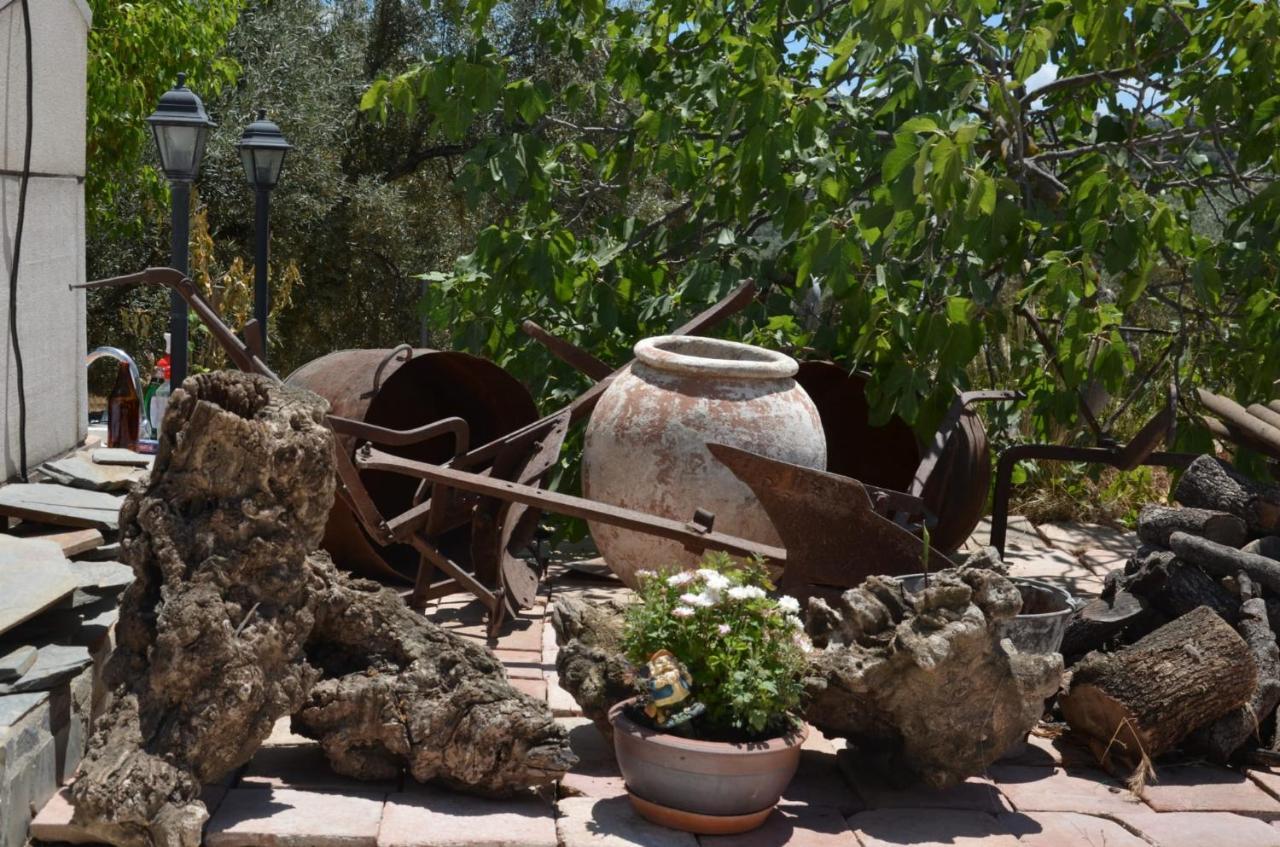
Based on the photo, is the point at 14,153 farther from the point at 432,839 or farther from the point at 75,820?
the point at 432,839

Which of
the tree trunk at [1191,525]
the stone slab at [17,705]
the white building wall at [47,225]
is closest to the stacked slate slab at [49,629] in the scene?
the stone slab at [17,705]

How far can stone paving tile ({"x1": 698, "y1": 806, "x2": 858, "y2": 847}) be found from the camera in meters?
3.87

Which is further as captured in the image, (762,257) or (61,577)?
(762,257)

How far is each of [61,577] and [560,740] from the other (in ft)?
4.96

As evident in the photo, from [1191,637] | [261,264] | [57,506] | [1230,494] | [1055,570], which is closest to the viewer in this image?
[57,506]

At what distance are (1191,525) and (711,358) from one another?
220cm

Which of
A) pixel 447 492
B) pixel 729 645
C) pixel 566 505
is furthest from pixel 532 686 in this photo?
pixel 729 645

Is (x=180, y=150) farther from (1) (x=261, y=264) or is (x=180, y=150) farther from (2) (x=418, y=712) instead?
(2) (x=418, y=712)

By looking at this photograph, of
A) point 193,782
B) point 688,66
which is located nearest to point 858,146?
point 688,66

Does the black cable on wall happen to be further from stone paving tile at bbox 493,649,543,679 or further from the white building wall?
stone paving tile at bbox 493,649,543,679

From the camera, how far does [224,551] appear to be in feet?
12.5

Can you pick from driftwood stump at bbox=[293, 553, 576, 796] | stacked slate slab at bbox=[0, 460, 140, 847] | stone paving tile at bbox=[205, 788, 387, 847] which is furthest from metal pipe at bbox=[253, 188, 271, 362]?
stone paving tile at bbox=[205, 788, 387, 847]

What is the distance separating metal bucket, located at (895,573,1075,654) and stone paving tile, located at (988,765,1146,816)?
17.3 inches

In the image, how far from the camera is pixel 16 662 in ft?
11.9
